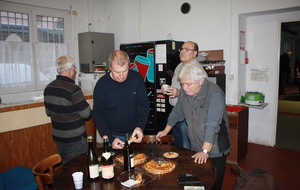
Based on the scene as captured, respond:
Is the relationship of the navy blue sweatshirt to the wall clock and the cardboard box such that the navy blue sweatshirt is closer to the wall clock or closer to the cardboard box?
the cardboard box

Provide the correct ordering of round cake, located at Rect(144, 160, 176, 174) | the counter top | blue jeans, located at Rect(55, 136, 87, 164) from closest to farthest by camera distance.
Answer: round cake, located at Rect(144, 160, 176, 174), blue jeans, located at Rect(55, 136, 87, 164), the counter top

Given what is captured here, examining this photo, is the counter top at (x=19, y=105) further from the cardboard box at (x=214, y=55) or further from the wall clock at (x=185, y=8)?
the wall clock at (x=185, y=8)

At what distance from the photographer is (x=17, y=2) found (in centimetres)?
417

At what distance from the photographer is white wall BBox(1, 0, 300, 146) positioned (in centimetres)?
392

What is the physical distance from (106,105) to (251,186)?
138 cm

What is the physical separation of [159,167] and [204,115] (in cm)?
56

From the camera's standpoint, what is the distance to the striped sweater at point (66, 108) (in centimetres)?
236

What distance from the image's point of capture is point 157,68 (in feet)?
12.7

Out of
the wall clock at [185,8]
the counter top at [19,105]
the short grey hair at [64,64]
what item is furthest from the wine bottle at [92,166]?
the wall clock at [185,8]

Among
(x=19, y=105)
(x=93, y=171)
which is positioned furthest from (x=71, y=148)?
(x=93, y=171)

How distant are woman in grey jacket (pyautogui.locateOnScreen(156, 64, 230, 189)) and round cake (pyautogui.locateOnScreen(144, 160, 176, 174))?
22cm

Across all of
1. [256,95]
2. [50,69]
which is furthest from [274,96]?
[50,69]

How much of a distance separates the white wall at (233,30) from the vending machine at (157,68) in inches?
25.3

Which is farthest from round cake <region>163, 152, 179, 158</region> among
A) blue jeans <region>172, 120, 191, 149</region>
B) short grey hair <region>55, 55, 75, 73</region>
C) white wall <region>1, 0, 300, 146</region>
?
white wall <region>1, 0, 300, 146</region>
